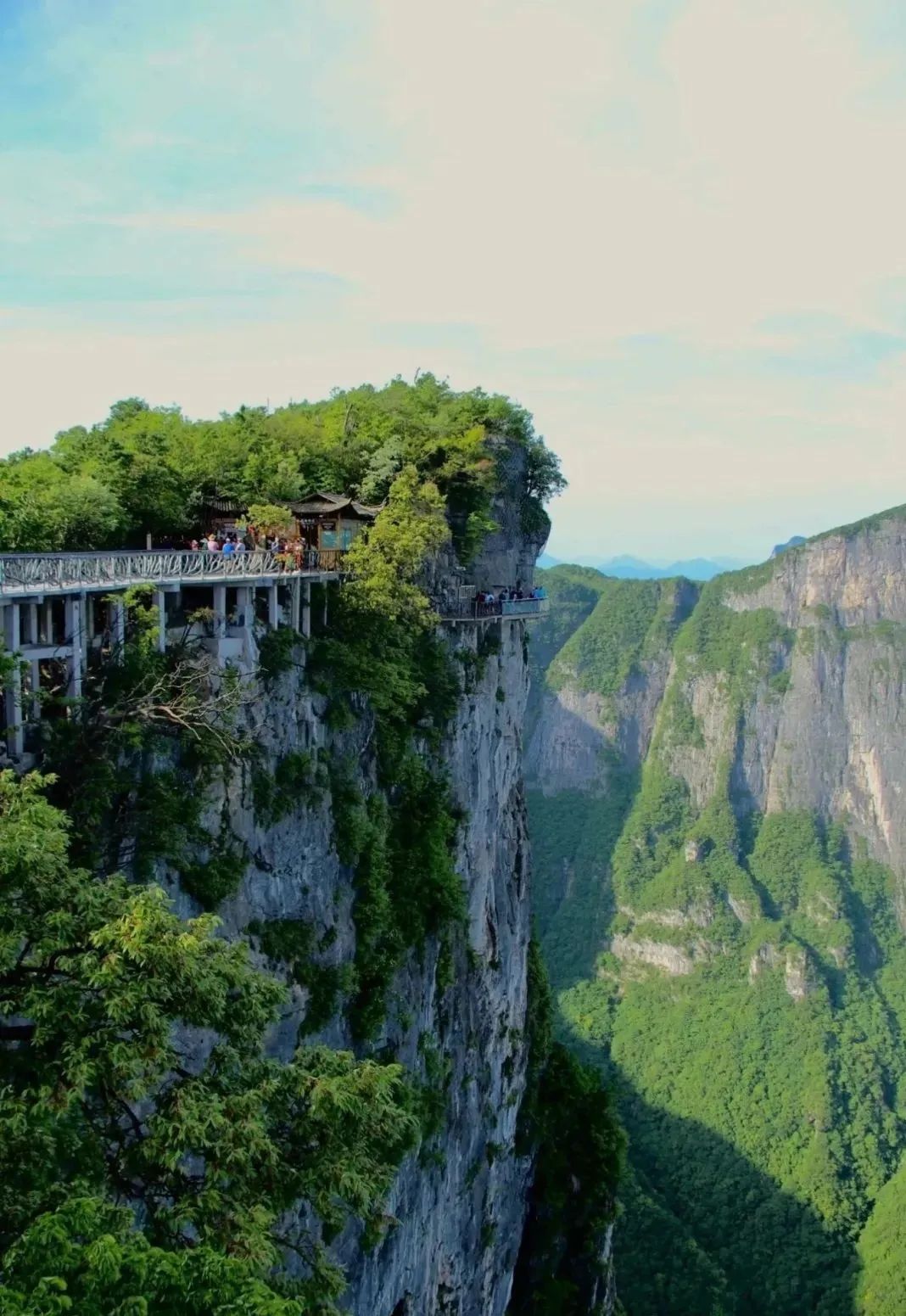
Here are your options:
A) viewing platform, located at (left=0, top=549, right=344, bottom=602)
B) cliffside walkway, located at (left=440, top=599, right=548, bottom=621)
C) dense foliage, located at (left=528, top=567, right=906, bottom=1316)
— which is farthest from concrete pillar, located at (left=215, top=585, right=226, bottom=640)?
dense foliage, located at (left=528, top=567, right=906, bottom=1316)

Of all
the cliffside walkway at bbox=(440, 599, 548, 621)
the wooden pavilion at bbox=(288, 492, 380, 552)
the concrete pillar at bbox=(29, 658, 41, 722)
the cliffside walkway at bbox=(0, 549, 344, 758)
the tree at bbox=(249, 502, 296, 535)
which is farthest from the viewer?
the cliffside walkway at bbox=(440, 599, 548, 621)

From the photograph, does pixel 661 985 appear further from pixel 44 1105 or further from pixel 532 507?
pixel 44 1105

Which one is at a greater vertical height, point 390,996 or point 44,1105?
point 44,1105

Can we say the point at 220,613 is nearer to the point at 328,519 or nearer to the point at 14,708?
the point at 14,708

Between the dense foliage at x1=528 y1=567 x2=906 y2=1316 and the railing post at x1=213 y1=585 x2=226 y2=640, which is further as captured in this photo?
the dense foliage at x1=528 y1=567 x2=906 y2=1316

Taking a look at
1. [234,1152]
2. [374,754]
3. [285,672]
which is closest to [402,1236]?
[374,754]

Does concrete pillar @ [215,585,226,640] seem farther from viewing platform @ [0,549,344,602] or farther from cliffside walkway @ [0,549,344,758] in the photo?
viewing platform @ [0,549,344,602]
